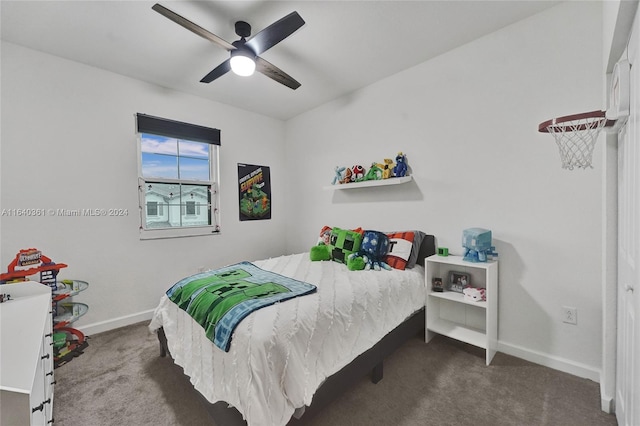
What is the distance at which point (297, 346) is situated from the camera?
1.33m

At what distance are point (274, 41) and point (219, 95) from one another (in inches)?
70.4

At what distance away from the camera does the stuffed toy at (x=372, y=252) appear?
2.43 metres

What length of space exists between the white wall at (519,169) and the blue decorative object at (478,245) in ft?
0.48

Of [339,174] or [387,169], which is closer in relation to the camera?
[387,169]

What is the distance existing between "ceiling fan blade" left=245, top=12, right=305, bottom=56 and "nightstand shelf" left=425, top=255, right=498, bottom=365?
2106 millimetres

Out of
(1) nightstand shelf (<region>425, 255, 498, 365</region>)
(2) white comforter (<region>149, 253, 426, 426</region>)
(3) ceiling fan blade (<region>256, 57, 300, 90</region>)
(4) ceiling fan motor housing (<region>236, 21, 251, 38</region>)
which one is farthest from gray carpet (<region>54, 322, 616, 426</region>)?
(4) ceiling fan motor housing (<region>236, 21, 251, 38</region>)

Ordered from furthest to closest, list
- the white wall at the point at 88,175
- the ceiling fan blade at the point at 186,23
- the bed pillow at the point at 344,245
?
the bed pillow at the point at 344,245 → the white wall at the point at 88,175 → the ceiling fan blade at the point at 186,23

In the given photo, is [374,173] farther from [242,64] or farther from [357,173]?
[242,64]

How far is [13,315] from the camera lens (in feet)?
4.47

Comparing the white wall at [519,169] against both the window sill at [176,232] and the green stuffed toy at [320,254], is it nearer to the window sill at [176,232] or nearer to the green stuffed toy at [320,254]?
the green stuffed toy at [320,254]

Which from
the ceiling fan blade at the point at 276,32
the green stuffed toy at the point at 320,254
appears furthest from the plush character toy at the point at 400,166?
the ceiling fan blade at the point at 276,32

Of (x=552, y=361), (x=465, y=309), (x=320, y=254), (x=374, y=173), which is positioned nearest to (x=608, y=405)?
(x=552, y=361)

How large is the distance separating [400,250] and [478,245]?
0.66 metres

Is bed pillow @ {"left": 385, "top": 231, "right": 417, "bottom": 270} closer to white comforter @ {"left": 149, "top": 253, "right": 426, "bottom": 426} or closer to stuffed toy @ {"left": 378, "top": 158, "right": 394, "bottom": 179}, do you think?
white comforter @ {"left": 149, "top": 253, "right": 426, "bottom": 426}
